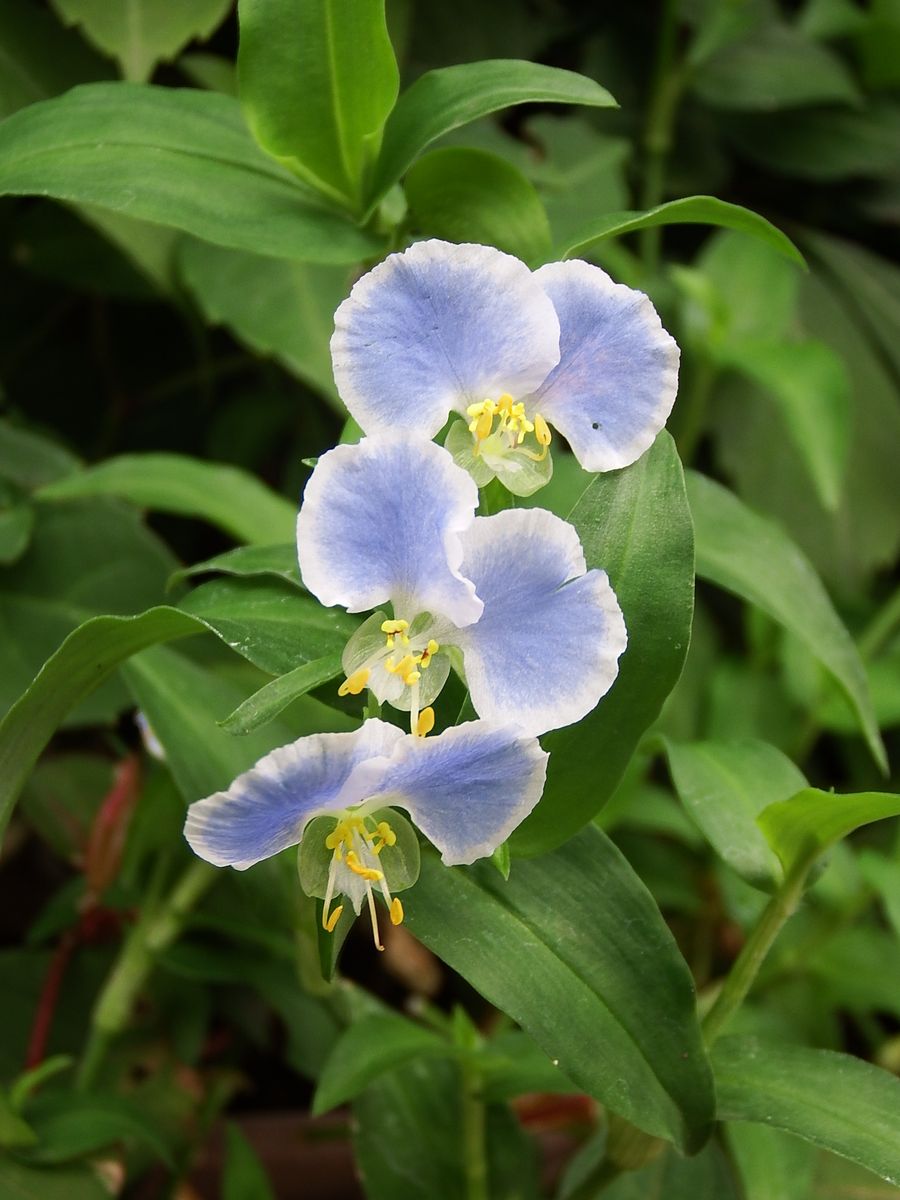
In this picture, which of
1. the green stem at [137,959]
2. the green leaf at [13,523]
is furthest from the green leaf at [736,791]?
the green leaf at [13,523]

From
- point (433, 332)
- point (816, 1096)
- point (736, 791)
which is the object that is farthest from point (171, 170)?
point (816, 1096)

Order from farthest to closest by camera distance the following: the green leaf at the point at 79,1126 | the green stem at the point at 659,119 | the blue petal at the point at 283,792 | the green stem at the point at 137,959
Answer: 1. the green stem at the point at 659,119
2. the green stem at the point at 137,959
3. the green leaf at the point at 79,1126
4. the blue petal at the point at 283,792

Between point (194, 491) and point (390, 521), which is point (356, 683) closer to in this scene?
point (390, 521)

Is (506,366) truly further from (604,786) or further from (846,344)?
(846,344)

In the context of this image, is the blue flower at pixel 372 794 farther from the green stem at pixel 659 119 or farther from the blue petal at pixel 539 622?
the green stem at pixel 659 119

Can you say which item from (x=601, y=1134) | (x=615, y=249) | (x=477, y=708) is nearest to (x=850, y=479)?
(x=615, y=249)

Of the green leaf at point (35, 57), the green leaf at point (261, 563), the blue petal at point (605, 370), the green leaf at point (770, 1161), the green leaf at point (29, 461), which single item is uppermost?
the blue petal at point (605, 370)
